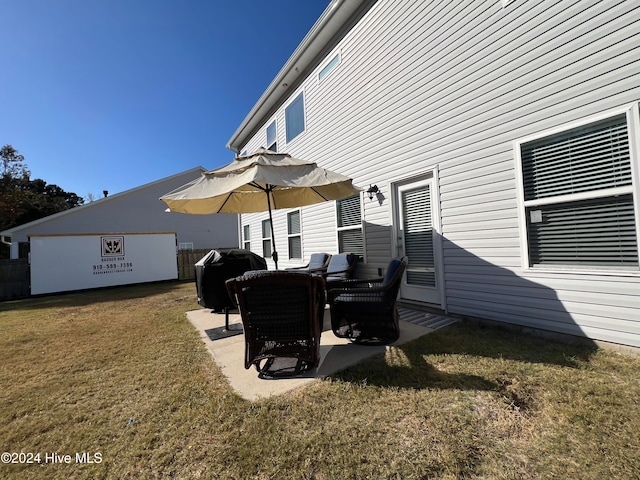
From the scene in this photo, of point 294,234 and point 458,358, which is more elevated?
point 294,234

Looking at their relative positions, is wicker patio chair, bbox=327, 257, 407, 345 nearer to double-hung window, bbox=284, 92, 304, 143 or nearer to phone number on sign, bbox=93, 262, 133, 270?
double-hung window, bbox=284, 92, 304, 143

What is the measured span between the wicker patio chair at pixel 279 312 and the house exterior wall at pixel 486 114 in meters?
2.62

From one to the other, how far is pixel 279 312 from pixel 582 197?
11.1 ft

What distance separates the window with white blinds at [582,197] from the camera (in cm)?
272

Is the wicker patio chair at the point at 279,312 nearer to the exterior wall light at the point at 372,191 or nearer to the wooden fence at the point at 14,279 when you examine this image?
the exterior wall light at the point at 372,191

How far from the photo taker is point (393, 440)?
5.74ft

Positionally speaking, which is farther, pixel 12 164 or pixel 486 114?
pixel 12 164

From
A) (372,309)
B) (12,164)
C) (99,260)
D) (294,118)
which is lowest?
(372,309)

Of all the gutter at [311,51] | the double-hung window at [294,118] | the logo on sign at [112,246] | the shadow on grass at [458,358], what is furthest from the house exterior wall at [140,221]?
the shadow on grass at [458,358]

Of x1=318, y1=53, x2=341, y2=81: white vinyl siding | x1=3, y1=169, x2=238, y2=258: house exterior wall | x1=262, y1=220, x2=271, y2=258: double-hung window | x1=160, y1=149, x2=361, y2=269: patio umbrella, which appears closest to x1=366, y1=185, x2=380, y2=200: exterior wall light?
x1=160, y1=149, x2=361, y2=269: patio umbrella

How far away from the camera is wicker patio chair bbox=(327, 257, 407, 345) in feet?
10.5

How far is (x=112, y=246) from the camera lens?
1125 centimetres

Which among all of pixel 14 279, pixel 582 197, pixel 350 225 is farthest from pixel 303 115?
pixel 14 279

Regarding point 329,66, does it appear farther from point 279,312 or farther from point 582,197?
point 279,312
